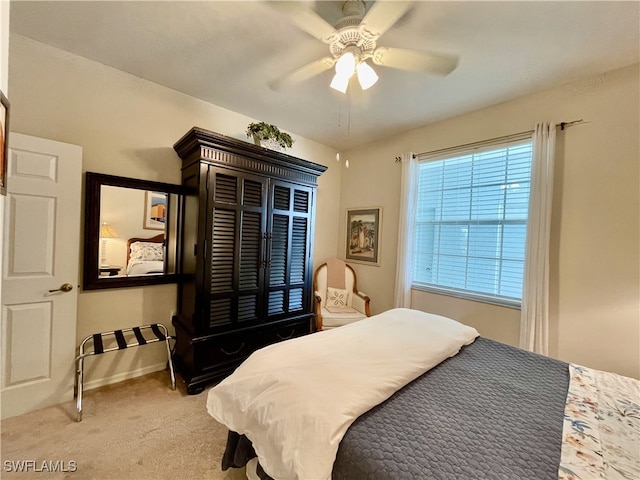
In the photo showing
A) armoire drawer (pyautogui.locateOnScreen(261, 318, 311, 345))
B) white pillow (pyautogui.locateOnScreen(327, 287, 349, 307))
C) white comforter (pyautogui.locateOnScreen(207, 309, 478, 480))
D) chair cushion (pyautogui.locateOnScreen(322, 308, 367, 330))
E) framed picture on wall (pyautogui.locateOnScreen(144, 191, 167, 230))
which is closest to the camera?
white comforter (pyautogui.locateOnScreen(207, 309, 478, 480))

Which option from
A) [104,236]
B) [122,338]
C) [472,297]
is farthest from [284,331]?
[472,297]

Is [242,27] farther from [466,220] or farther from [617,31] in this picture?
[466,220]

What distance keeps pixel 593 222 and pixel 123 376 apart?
4.12m

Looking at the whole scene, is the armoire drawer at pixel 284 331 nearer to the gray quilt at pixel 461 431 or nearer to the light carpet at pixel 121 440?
the light carpet at pixel 121 440

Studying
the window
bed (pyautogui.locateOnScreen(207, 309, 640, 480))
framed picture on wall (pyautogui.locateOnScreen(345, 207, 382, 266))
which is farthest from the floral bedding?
framed picture on wall (pyautogui.locateOnScreen(345, 207, 382, 266))

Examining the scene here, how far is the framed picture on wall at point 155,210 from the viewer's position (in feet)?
7.81

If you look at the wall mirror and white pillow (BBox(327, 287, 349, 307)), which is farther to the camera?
white pillow (BBox(327, 287, 349, 307))

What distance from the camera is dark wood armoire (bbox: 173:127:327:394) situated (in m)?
2.20

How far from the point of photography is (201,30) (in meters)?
1.77

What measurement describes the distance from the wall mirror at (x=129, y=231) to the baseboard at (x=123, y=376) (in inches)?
31.0

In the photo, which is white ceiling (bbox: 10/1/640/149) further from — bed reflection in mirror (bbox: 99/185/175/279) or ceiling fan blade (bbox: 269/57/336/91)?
bed reflection in mirror (bbox: 99/185/175/279)

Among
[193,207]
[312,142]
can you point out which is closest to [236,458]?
[193,207]

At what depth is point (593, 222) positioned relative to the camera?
207cm

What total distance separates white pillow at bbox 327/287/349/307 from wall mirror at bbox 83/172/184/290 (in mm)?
1873
